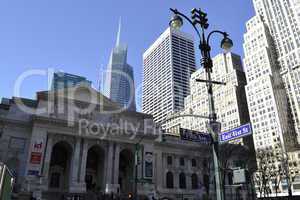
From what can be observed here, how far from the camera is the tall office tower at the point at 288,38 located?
99.9 m

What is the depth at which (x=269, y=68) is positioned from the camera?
4183 inches

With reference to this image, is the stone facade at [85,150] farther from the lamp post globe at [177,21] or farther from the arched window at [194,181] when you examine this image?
the lamp post globe at [177,21]

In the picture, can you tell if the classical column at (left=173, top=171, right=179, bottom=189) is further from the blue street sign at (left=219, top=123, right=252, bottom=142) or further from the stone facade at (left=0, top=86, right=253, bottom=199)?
the blue street sign at (left=219, top=123, right=252, bottom=142)

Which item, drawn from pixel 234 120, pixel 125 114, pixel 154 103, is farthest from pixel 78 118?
pixel 154 103

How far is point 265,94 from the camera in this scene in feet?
334

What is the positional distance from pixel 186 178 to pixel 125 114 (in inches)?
780

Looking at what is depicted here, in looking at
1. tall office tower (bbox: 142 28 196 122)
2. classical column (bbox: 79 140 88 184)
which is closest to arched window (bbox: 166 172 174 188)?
classical column (bbox: 79 140 88 184)

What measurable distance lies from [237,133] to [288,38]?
114 m

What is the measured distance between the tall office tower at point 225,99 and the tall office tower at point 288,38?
60.0 feet

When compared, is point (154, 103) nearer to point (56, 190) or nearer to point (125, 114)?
point (125, 114)

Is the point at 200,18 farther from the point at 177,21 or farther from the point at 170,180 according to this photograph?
the point at 170,180

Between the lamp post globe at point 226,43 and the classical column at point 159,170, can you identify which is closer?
the lamp post globe at point 226,43

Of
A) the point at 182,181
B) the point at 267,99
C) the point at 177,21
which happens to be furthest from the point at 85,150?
the point at 267,99

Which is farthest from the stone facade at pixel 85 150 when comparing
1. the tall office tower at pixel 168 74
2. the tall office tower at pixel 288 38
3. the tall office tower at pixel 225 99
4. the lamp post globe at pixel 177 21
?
the tall office tower at pixel 168 74
